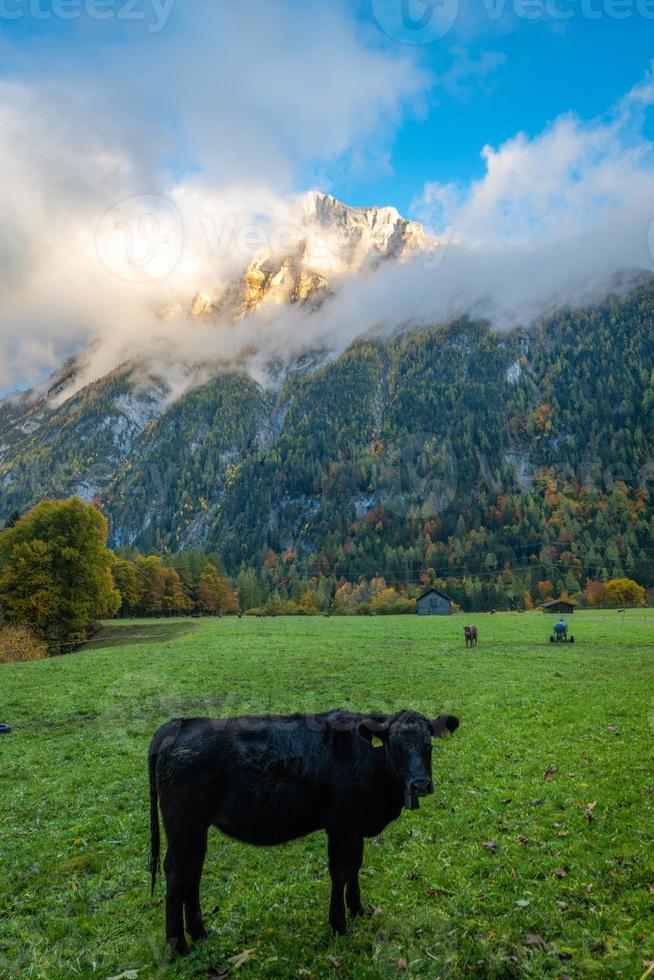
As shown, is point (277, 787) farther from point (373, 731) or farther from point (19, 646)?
point (19, 646)

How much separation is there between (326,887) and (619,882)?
4844 millimetres

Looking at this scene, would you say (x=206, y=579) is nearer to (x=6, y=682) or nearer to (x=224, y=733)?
(x=6, y=682)

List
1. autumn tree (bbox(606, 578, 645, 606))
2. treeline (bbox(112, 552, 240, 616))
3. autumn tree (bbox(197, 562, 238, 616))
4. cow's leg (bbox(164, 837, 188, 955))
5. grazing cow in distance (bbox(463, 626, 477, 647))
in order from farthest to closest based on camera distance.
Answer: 1. autumn tree (bbox(606, 578, 645, 606))
2. autumn tree (bbox(197, 562, 238, 616))
3. treeline (bbox(112, 552, 240, 616))
4. grazing cow in distance (bbox(463, 626, 477, 647))
5. cow's leg (bbox(164, 837, 188, 955))

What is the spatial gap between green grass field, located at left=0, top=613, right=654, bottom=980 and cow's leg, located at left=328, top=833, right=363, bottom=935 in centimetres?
23

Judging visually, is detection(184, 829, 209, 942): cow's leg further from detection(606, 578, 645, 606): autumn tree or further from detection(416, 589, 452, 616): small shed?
detection(606, 578, 645, 606): autumn tree

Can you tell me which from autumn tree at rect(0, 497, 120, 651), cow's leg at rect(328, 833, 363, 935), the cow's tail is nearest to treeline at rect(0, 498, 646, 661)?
autumn tree at rect(0, 497, 120, 651)

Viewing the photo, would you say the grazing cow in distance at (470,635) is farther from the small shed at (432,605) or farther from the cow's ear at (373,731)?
the small shed at (432,605)

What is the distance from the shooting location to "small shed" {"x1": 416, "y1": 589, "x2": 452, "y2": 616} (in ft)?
352

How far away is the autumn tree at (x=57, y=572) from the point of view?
55625mm

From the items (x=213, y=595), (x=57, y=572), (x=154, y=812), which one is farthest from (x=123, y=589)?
(x=154, y=812)

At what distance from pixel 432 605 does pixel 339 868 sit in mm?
104456

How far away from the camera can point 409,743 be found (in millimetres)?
7539

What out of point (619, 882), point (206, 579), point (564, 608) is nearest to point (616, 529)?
point (564, 608)

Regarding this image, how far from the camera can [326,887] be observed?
9.16 m
